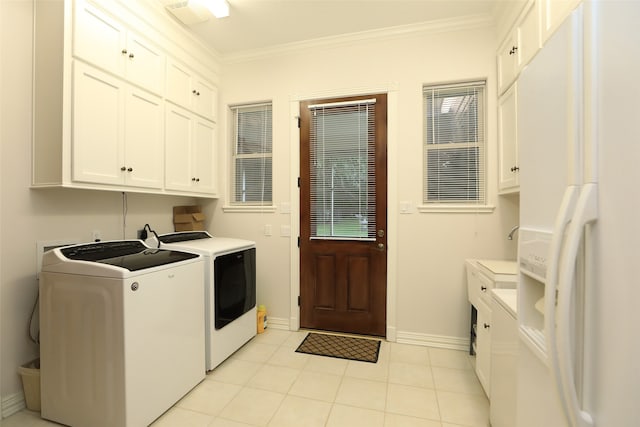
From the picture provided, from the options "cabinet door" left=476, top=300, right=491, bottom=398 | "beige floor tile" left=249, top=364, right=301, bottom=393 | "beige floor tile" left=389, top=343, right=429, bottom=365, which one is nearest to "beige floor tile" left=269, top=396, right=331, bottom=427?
"beige floor tile" left=249, top=364, right=301, bottom=393

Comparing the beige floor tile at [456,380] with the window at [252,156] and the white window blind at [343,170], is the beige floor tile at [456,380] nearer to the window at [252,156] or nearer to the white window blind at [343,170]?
the white window blind at [343,170]

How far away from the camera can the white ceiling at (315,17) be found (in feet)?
7.85

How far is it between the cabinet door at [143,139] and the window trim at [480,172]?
2.30m

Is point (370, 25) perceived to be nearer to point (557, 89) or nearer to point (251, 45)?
point (251, 45)

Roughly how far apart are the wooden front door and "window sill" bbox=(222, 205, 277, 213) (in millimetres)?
350

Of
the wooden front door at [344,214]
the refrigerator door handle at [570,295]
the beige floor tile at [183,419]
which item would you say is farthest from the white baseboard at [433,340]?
the refrigerator door handle at [570,295]

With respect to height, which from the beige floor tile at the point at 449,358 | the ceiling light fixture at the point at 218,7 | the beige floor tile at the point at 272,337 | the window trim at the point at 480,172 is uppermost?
the ceiling light fixture at the point at 218,7

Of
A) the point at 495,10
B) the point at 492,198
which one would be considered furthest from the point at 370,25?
the point at 492,198

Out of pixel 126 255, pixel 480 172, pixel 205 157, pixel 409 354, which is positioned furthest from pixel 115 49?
pixel 409 354

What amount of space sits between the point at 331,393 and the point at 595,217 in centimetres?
189

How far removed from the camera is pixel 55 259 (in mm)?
1660

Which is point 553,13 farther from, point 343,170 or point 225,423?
point 225,423

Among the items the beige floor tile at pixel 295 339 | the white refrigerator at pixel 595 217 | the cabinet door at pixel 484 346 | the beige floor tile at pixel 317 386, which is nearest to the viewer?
the white refrigerator at pixel 595 217

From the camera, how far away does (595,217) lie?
0.65 meters
